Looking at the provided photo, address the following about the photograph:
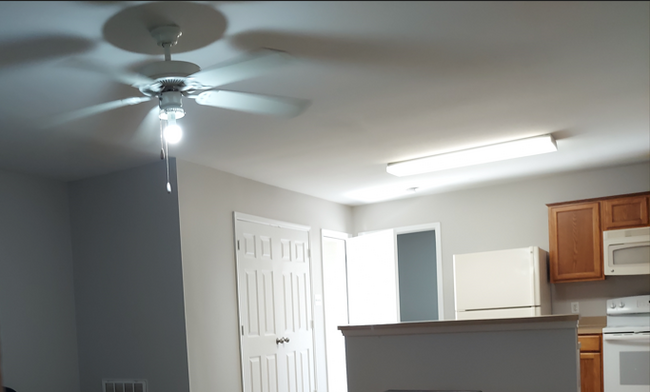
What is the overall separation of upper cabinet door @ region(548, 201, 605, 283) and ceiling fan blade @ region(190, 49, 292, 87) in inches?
162

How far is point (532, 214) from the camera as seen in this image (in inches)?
245

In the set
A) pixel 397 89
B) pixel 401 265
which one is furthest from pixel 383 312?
pixel 397 89

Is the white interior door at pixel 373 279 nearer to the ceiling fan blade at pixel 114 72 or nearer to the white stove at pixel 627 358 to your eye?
the white stove at pixel 627 358

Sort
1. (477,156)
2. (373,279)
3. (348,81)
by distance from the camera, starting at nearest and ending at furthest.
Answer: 1. (348,81)
2. (477,156)
3. (373,279)

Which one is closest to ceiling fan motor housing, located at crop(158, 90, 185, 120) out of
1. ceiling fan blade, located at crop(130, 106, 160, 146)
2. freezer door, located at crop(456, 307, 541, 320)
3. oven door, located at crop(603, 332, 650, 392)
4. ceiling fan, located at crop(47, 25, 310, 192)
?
ceiling fan, located at crop(47, 25, 310, 192)

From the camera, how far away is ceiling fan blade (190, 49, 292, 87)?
2545 millimetres

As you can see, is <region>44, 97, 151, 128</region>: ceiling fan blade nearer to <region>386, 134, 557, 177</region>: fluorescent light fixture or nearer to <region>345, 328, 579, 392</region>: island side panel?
<region>345, 328, 579, 392</region>: island side panel

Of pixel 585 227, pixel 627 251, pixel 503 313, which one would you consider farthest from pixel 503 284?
pixel 627 251

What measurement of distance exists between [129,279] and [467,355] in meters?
2.93

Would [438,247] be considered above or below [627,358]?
above

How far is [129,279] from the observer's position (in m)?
4.88

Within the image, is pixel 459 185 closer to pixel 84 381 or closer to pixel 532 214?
pixel 532 214

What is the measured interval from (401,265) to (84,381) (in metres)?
4.68

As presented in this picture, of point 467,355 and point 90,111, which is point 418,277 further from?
point 90,111
